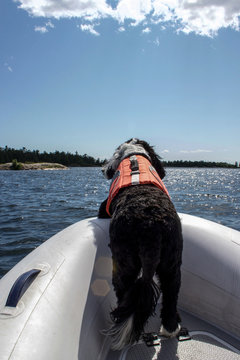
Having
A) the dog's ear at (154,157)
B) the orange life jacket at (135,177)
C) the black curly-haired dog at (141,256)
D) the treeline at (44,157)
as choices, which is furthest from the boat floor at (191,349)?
the treeline at (44,157)

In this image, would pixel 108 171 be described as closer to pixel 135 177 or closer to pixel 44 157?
pixel 135 177

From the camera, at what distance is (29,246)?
4.88 m

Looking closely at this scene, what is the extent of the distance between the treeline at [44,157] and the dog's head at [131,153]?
82813mm

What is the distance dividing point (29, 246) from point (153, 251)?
382 centimetres

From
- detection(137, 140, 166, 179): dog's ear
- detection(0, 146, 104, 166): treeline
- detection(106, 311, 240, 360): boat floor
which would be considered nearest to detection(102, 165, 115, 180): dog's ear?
detection(137, 140, 166, 179): dog's ear

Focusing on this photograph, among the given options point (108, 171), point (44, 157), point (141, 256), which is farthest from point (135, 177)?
point (44, 157)

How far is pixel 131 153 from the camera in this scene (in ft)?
10.2

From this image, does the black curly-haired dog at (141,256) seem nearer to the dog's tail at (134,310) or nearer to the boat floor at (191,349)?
the dog's tail at (134,310)

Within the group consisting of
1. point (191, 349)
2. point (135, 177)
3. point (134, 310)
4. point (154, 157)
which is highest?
point (154, 157)

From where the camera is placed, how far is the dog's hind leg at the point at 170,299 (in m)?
1.92

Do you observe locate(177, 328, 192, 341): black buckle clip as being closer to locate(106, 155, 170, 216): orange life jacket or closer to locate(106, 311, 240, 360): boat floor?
locate(106, 311, 240, 360): boat floor

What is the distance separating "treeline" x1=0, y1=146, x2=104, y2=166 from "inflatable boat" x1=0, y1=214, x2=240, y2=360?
83.8 m

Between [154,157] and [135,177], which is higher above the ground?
[154,157]

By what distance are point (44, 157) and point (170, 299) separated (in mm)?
96125
